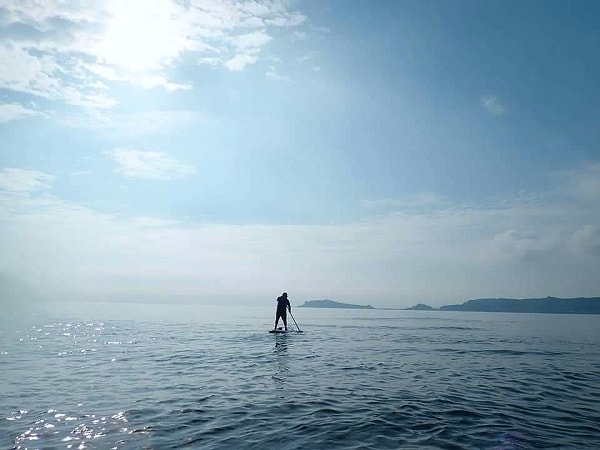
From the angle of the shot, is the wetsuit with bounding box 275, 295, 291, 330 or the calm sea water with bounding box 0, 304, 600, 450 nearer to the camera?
the calm sea water with bounding box 0, 304, 600, 450

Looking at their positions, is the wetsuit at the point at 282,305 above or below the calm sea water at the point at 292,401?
above

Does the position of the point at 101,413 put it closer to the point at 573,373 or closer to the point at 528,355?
the point at 573,373

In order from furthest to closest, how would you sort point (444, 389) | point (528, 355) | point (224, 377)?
point (528, 355), point (224, 377), point (444, 389)

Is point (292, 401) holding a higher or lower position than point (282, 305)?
lower

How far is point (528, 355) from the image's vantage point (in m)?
25.4

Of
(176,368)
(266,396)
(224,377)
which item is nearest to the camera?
(266,396)

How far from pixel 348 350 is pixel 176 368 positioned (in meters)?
11.4

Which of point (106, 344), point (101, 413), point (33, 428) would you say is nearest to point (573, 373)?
point (101, 413)

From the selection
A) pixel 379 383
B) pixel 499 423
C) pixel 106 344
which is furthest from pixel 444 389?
pixel 106 344

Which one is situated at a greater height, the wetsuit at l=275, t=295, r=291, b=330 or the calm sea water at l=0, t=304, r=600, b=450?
the wetsuit at l=275, t=295, r=291, b=330

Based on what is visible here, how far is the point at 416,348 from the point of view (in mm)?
27672

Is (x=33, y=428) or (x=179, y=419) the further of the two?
(x=179, y=419)

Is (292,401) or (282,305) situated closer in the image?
(292,401)

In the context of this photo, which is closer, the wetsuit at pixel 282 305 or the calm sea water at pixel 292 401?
the calm sea water at pixel 292 401
